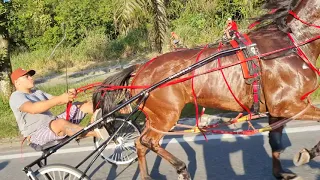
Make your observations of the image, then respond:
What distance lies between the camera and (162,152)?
14.6 ft

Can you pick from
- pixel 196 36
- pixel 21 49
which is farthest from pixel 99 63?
pixel 21 49

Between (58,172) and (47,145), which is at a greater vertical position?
(47,145)

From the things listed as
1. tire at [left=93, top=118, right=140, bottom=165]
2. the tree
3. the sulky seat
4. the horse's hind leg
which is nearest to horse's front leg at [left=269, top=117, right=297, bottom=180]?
the horse's hind leg

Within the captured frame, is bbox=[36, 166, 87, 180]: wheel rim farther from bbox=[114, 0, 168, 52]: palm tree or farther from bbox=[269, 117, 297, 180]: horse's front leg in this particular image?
bbox=[114, 0, 168, 52]: palm tree

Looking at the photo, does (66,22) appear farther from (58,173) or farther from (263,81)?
(263,81)

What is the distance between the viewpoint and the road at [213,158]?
15.5 feet

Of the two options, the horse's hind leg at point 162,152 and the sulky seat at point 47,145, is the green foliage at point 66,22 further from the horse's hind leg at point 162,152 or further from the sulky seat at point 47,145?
the horse's hind leg at point 162,152

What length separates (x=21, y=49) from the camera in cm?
2208

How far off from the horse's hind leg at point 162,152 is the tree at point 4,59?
5223mm

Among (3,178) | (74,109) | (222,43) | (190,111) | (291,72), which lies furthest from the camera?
(190,111)

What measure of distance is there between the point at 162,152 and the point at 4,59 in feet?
19.0

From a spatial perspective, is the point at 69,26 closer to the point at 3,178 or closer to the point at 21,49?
the point at 21,49

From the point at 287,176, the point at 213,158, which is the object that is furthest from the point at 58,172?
the point at 287,176

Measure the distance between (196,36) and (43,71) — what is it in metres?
6.42
